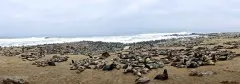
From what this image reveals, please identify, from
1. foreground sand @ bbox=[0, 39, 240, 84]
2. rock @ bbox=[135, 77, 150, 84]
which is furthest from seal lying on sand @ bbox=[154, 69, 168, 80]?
rock @ bbox=[135, 77, 150, 84]

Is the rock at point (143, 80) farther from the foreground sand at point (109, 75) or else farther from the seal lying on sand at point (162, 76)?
the seal lying on sand at point (162, 76)

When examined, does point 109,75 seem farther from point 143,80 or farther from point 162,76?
point 162,76

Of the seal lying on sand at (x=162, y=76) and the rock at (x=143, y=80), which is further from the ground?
the seal lying on sand at (x=162, y=76)

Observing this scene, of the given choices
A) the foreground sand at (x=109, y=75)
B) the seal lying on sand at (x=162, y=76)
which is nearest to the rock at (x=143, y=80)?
the foreground sand at (x=109, y=75)

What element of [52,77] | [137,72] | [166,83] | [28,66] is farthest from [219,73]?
[28,66]

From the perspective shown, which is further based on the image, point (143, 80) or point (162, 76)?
point (162, 76)

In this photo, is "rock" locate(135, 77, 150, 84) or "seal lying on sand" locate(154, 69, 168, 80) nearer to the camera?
"rock" locate(135, 77, 150, 84)

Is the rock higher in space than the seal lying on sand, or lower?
lower

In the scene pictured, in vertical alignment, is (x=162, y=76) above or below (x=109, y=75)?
above

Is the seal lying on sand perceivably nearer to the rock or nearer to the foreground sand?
the foreground sand

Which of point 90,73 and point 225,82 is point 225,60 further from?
point 90,73

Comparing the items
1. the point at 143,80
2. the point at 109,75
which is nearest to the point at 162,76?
the point at 143,80

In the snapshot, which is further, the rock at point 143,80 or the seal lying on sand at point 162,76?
the seal lying on sand at point 162,76

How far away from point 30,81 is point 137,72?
4146 mm
